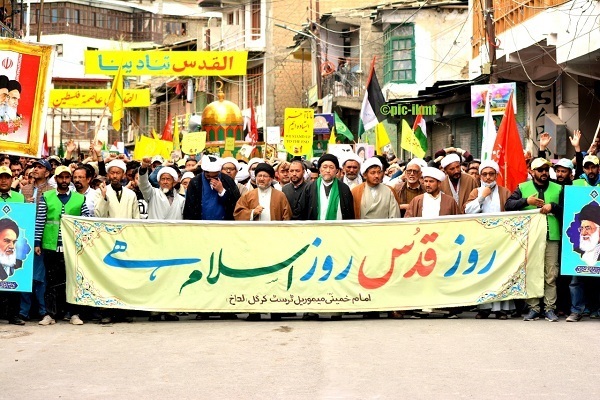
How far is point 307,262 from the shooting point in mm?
12008

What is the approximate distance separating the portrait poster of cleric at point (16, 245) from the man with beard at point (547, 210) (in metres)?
5.02

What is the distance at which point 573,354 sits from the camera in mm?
9375

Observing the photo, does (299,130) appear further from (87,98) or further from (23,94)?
(87,98)

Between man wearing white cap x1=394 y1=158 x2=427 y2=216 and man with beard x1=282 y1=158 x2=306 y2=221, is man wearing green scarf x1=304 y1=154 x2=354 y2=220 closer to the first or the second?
man with beard x1=282 y1=158 x2=306 y2=221

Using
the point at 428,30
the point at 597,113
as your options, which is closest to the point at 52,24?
the point at 428,30

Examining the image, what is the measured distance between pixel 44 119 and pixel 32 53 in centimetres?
74

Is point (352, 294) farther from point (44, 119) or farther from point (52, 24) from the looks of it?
point (52, 24)

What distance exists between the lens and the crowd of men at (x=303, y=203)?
39.2 feet

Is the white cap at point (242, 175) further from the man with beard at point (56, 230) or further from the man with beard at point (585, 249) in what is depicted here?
the man with beard at point (585, 249)

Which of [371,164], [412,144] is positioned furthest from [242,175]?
[412,144]

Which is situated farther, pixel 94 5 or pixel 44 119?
pixel 94 5

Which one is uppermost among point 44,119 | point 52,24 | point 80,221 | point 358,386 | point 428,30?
point 52,24

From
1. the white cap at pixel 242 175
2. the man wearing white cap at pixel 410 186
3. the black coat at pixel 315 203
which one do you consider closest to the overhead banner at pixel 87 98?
the white cap at pixel 242 175

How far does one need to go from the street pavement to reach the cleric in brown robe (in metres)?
1.28
